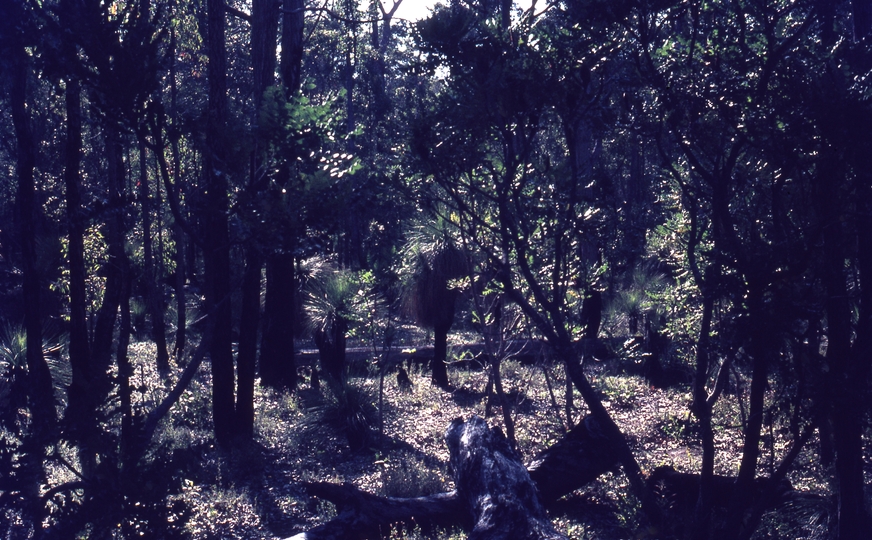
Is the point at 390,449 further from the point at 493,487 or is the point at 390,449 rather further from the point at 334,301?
the point at 493,487

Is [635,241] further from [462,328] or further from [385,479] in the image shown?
[462,328]

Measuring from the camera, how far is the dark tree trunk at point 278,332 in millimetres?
11055

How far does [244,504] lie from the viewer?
21.5 ft

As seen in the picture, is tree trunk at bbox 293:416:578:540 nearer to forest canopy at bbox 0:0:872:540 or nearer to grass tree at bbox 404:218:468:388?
forest canopy at bbox 0:0:872:540

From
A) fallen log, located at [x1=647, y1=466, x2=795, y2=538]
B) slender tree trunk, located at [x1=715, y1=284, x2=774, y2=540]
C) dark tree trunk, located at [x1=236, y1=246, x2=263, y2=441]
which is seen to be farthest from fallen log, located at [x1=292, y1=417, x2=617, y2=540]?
dark tree trunk, located at [x1=236, y1=246, x2=263, y2=441]

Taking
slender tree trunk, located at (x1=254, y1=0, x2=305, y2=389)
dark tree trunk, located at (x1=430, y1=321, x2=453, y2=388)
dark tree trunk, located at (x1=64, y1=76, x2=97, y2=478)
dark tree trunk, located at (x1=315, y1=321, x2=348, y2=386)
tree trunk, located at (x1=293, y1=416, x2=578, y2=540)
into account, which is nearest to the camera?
tree trunk, located at (x1=293, y1=416, x2=578, y2=540)

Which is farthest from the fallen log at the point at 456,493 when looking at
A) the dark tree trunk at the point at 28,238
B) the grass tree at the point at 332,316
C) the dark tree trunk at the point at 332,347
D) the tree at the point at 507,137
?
the dark tree trunk at the point at 332,347

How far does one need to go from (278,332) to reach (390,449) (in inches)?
144

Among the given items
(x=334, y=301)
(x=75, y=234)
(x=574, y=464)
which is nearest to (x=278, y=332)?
(x=334, y=301)

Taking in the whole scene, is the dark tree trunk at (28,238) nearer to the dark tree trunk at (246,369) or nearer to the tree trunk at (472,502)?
the dark tree trunk at (246,369)

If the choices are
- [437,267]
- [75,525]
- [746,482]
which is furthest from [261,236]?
[437,267]

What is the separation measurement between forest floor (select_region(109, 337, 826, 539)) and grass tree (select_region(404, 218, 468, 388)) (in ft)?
3.06

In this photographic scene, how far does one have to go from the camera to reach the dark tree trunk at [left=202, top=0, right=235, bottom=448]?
6.05 meters

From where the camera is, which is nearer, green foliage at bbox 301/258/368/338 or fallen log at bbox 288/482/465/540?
fallen log at bbox 288/482/465/540
